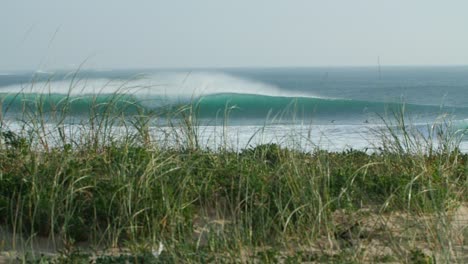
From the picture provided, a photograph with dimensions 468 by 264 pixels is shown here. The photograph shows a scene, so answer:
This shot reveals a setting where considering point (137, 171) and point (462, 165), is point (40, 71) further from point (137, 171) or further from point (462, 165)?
point (462, 165)

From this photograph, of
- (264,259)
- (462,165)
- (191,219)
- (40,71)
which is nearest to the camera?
(264,259)

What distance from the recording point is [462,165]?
5453 millimetres

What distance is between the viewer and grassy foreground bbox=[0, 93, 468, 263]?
3.71 m

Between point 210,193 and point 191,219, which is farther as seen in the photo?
point 210,193

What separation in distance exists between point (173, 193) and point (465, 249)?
1775 millimetres

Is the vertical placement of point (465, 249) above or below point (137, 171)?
below

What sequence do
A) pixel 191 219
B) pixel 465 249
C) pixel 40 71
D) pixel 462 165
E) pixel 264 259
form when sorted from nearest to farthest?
pixel 264 259, pixel 465 249, pixel 191 219, pixel 462 165, pixel 40 71

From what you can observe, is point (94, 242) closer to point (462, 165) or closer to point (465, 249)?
point (465, 249)

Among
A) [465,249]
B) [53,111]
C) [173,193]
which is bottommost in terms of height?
[465,249]

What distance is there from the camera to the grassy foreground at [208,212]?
371 cm

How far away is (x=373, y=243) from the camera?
399cm

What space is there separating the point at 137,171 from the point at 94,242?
0.50m

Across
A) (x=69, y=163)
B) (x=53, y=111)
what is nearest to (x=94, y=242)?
(x=69, y=163)

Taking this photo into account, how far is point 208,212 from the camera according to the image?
4559 millimetres
